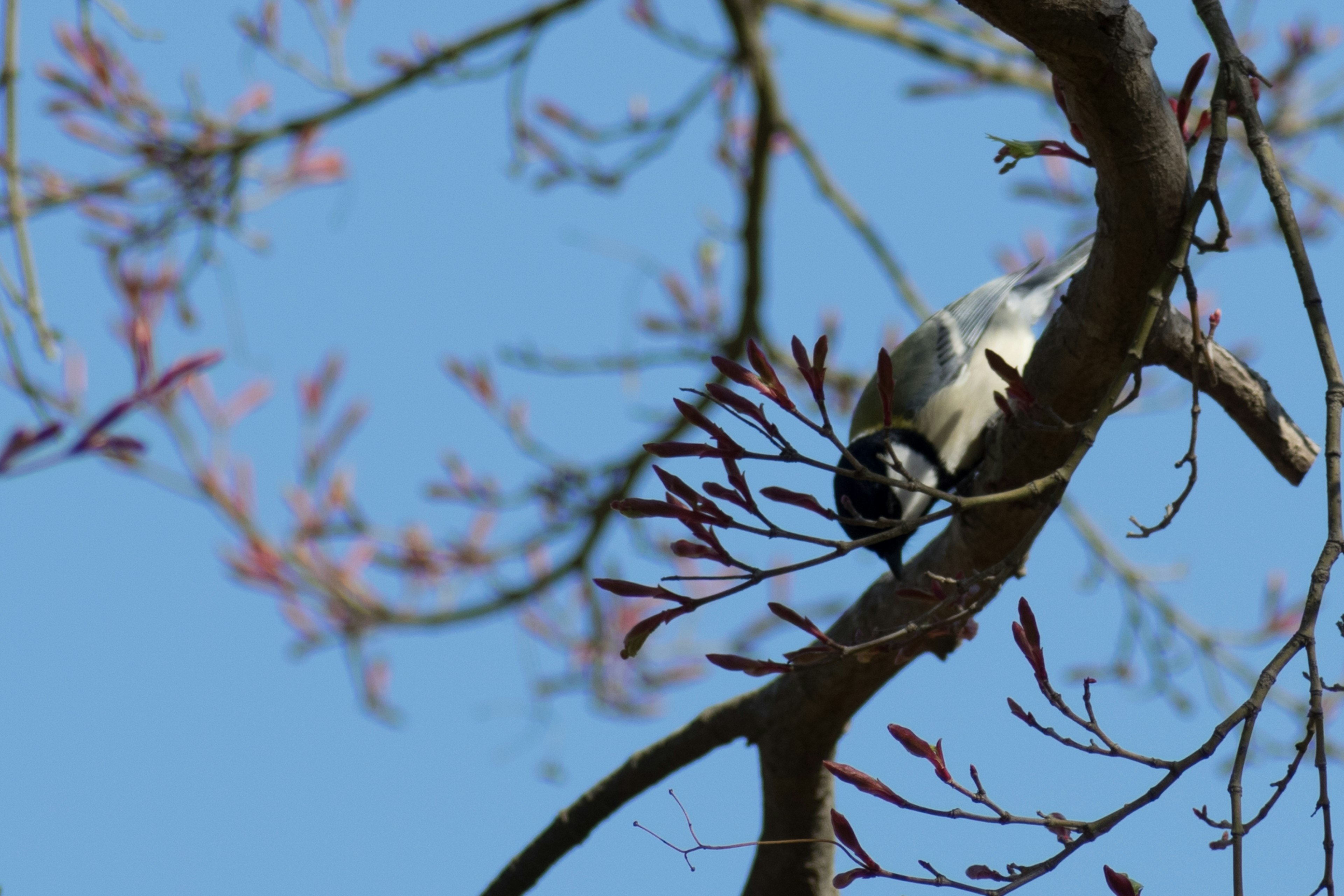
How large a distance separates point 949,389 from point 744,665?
7.00 ft

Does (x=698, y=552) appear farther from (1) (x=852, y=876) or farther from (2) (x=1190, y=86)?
(2) (x=1190, y=86)

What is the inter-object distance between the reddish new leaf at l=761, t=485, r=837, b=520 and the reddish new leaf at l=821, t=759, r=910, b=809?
27 cm

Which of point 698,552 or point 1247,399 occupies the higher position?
point 1247,399

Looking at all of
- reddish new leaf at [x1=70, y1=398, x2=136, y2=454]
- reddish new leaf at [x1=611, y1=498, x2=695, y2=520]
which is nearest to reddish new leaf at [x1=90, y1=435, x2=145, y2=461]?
reddish new leaf at [x1=70, y1=398, x2=136, y2=454]

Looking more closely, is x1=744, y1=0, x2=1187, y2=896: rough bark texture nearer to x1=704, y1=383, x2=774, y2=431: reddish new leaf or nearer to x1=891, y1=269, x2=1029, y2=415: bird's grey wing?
x1=704, y1=383, x2=774, y2=431: reddish new leaf

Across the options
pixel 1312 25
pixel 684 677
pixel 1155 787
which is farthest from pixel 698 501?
pixel 684 677

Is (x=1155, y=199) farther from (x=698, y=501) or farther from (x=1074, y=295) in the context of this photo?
(x=698, y=501)

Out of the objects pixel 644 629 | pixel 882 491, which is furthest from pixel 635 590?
pixel 882 491

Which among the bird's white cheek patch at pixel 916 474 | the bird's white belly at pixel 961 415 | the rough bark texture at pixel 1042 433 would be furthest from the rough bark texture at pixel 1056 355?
the bird's white belly at pixel 961 415

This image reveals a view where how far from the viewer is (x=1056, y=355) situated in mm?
2012

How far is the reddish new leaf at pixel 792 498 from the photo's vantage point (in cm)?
140

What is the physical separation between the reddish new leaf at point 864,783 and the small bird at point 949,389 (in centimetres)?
182

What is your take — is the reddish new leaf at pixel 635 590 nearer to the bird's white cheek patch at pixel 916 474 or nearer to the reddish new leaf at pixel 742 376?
the reddish new leaf at pixel 742 376

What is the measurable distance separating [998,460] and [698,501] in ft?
3.01
